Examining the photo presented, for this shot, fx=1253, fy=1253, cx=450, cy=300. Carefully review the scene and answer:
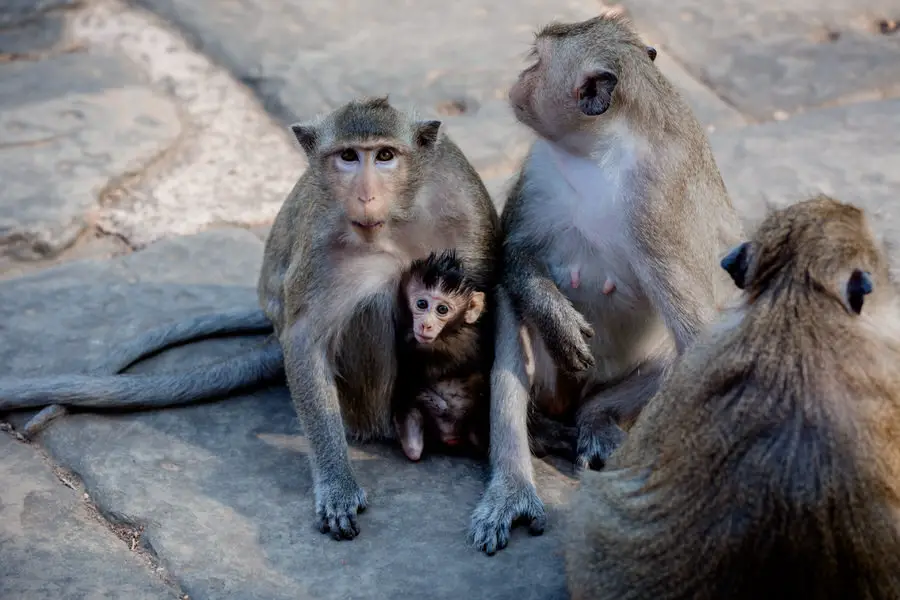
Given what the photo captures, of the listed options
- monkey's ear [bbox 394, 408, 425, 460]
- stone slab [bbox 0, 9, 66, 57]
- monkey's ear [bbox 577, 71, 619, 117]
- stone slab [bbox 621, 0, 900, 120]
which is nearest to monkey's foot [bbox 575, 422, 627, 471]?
monkey's ear [bbox 394, 408, 425, 460]

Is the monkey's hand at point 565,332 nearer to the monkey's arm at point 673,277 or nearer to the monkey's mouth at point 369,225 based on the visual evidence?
the monkey's arm at point 673,277

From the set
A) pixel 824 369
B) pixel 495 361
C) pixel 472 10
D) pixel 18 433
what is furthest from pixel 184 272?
pixel 824 369

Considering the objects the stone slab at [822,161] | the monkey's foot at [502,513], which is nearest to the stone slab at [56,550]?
the monkey's foot at [502,513]

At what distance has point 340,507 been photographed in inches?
161

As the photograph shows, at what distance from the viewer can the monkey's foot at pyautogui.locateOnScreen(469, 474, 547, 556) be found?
3990 millimetres

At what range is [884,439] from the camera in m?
2.81

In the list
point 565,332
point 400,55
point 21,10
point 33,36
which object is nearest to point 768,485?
point 565,332

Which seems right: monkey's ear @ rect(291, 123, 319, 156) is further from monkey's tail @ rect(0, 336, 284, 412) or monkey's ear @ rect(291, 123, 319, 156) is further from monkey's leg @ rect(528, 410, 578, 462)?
monkey's leg @ rect(528, 410, 578, 462)

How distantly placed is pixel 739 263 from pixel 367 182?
58.6 inches

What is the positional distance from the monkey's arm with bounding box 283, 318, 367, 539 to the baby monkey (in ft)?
0.94

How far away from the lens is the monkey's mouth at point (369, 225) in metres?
4.20

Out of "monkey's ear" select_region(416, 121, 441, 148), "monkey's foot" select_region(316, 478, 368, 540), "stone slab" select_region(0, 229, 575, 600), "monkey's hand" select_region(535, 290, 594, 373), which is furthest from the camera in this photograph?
"monkey's ear" select_region(416, 121, 441, 148)

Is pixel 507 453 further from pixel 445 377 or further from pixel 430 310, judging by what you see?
pixel 430 310

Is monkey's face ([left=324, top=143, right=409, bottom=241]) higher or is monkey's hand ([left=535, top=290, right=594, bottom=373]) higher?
monkey's face ([left=324, top=143, right=409, bottom=241])
